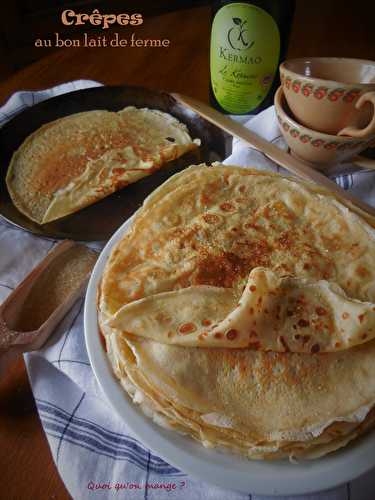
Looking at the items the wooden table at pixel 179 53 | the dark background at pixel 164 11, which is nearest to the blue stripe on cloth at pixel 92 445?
the wooden table at pixel 179 53

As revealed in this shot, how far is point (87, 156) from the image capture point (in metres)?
1.33

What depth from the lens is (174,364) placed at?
62 centimetres

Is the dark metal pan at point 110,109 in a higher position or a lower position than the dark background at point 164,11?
lower

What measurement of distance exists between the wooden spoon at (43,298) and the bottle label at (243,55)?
2.48 ft

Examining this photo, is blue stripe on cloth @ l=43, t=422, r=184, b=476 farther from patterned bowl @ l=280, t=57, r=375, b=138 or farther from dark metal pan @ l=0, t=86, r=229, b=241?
patterned bowl @ l=280, t=57, r=375, b=138

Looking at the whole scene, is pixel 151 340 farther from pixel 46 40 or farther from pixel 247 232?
pixel 46 40

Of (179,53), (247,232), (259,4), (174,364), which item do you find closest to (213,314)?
(174,364)

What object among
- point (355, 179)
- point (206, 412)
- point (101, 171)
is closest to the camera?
point (206, 412)

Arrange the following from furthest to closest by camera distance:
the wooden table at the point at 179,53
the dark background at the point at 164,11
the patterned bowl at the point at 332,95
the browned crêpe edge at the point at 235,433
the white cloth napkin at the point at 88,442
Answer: the dark background at the point at 164,11 < the wooden table at the point at 179,53 < the patterned bowl at the point at 332,95 < the white cloth napkin at the point at 88,442 < the browned crêpe edge at the point at 235,433

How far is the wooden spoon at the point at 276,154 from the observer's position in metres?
1.02

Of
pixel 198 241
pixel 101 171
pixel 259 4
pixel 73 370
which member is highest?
pixel 259 4

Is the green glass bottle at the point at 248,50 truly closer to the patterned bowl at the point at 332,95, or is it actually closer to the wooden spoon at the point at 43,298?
the patterned bowl at the point at 332,95

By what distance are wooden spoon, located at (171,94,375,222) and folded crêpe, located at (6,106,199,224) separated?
0.09 meters

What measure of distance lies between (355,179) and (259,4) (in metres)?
0.58
